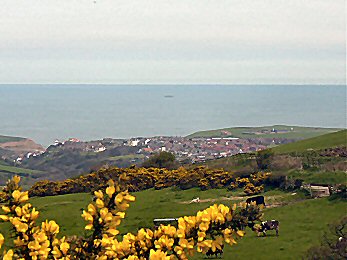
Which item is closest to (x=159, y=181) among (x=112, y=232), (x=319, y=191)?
(x=319, y=191)

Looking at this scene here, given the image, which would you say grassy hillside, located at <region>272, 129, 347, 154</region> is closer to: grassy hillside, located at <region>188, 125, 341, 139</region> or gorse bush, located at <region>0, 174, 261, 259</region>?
gorse bush, located at <region>0, 174, 261, 259</region>

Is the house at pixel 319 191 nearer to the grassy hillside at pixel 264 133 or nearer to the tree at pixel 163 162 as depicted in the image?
the tree at pixel 163 162

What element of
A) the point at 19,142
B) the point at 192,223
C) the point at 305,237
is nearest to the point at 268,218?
the point at 305,237

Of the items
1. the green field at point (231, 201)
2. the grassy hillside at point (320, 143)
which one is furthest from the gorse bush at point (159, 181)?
the grassy hillside at point (320, 143)

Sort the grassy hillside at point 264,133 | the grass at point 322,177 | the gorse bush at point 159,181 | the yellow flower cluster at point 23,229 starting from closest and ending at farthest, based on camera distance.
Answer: the yellow flower cluster at point 23,229 → the grass at point 322,177 → the gorse bush at point 159,181 → the grassy hillside at point 264,133

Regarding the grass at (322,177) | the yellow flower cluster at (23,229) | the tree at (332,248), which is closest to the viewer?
the yellow flower cluster at (23,229)

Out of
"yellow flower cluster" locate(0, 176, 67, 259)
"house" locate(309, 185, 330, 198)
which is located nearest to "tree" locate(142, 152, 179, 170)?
"house" locate(309, 185, 330, 198)
